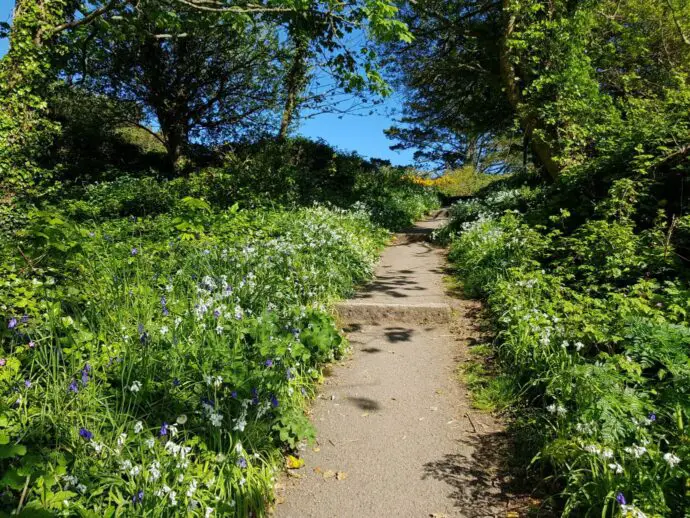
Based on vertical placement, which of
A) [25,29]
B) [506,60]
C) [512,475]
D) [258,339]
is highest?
[506,60]

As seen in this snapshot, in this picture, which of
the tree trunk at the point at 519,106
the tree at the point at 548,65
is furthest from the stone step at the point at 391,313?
the tree trunk at the point at 519,106

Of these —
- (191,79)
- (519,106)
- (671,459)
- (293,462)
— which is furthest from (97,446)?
(191,79)

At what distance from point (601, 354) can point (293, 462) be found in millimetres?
2346

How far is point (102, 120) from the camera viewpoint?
60.8 feet

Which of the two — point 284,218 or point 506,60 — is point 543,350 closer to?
point 284,218

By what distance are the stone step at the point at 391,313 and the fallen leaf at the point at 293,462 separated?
2596 millimetres

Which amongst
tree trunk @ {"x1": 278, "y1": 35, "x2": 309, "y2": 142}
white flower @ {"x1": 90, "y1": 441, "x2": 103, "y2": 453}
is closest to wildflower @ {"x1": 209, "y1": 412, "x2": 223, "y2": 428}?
white flower @ {"x1": 90, "y1": 441, "x2": 103, "y2": 453}

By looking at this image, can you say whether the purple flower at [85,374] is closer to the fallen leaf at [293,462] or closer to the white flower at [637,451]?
the fallen leaf at [293,462]

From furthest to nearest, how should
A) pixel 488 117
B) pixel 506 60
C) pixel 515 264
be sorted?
pixel 488 117, pixel 506 60, pixel 515 264

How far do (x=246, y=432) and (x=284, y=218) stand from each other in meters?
5.67

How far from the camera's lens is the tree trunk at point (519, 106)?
34.6 ft

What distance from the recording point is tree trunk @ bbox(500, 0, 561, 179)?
1054cm

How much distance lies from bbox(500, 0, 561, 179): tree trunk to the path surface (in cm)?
618

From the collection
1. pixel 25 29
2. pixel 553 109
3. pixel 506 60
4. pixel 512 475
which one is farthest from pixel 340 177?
pixel 512 475
